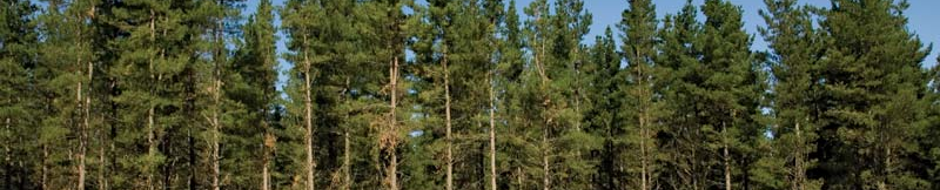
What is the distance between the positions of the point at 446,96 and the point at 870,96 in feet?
55.6

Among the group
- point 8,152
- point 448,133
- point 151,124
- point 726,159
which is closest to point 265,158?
point 151,124

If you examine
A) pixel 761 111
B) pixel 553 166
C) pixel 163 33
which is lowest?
pixel 553 166

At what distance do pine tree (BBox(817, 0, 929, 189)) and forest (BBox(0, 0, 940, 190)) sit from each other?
0.09m

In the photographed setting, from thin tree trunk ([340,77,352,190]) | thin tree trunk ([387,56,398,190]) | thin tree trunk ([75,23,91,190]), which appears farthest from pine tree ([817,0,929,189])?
thin tree trunk ([75,23,91,190])

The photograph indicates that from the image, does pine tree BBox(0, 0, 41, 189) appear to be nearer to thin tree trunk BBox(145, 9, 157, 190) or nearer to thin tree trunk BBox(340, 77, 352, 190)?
thin tree trunk BBox(145, 9, 157, 190)

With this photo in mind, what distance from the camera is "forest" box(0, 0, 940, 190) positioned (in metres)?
22.7

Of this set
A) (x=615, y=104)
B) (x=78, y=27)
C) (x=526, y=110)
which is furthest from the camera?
(x=615, y=104)

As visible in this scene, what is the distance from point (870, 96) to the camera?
29.7 metres

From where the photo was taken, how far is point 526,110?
27.4 metres

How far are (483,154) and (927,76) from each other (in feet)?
64.6

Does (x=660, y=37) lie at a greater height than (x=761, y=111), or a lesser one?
greater

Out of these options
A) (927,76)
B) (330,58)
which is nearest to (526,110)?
(330,58)

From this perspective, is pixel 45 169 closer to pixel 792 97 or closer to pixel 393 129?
pixel 393 129

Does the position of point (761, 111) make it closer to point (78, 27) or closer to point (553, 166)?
point (553, 166)
